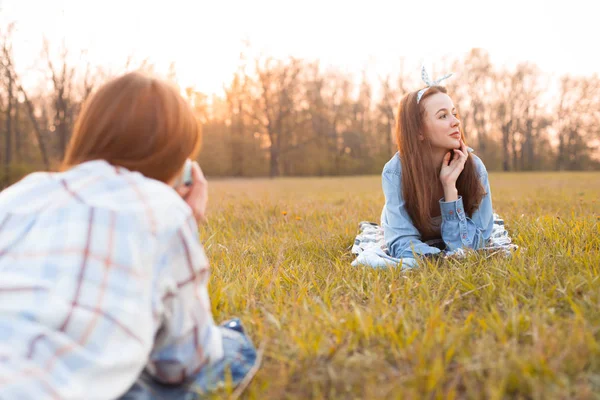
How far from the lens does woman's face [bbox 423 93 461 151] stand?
3.27 metres

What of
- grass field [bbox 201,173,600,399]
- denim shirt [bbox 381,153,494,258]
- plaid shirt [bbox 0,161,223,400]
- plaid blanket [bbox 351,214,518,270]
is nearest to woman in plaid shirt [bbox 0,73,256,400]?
plaid shirt [bbox 0,161,223,400]

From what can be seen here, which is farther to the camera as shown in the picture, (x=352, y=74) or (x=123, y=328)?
(x=352, y=74)

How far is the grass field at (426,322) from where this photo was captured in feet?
4.94

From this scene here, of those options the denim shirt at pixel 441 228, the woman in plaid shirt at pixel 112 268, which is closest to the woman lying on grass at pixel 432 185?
the denim shirt at pixel 441 228

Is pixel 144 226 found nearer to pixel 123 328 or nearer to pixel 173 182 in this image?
pixel 123 328

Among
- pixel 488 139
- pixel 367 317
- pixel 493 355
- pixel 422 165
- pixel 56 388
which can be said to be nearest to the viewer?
pixel 56 388

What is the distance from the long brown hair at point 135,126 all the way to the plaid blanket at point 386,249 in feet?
6.11

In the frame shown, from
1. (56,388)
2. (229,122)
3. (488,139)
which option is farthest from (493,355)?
(488,139)

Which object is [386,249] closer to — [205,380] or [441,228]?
[441,228]

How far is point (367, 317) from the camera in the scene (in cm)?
190

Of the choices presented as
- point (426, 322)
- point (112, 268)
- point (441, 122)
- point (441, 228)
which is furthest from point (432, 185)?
point (112, 268)

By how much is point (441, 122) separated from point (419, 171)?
0.38 metres

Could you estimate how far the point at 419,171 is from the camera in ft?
11.0

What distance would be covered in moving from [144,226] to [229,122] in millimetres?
37079
